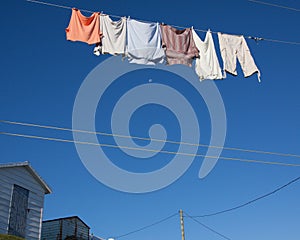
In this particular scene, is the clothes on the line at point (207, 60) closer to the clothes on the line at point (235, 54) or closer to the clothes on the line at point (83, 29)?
the clothes on the line at point (235, 54)

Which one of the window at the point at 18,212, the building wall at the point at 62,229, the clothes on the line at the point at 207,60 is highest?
the clothes on the line at the point at 207,60

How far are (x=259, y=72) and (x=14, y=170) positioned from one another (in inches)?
458

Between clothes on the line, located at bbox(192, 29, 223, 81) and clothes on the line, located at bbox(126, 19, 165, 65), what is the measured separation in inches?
55.6

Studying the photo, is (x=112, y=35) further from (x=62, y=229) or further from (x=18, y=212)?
(x=62, y=229)

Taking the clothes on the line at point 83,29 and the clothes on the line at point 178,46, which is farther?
the clothes on the line at point 178,46

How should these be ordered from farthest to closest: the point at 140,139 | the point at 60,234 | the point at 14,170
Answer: the point at 60,234, the point at 14,170, the point at 140,139

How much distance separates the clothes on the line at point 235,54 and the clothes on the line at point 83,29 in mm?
4610

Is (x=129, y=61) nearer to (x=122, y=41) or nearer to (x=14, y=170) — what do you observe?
(x=122, y=41)

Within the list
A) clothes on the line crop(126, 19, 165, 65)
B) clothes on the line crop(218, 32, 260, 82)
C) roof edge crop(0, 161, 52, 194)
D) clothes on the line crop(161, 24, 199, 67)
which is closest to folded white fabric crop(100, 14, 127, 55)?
clothes on the line crop(126, 19, 165, 65)

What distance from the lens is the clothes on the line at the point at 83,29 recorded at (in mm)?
15797

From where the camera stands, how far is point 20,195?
21594mm

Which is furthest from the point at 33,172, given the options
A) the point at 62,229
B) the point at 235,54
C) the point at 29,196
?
the point at 235,54

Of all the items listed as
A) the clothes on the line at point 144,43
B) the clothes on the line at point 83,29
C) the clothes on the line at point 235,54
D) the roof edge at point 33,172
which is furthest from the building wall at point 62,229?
the clothes on the line at point 235,54

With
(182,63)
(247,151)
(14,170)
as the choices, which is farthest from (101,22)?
(14,170)
